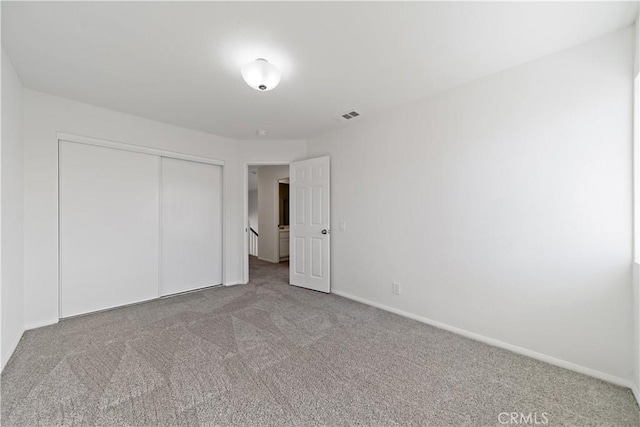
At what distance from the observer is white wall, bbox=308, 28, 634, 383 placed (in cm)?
187

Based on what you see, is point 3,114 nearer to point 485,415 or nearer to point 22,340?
point 22,340

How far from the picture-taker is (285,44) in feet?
6.35

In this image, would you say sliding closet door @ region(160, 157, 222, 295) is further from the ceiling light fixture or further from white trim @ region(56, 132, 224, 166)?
the ceiling light fixture

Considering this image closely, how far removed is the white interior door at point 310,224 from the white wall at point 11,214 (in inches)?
120

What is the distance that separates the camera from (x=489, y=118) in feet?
7.95

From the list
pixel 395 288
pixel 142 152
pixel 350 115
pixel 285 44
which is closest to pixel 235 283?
pixel 142 152

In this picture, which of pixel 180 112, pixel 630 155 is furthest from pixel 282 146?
pixel 630 155

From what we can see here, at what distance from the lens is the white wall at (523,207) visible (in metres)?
1.87

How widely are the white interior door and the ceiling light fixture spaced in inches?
74.0

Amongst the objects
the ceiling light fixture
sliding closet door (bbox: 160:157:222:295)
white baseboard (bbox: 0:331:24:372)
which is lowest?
white baseboard (bbox: 0:331:24:372)

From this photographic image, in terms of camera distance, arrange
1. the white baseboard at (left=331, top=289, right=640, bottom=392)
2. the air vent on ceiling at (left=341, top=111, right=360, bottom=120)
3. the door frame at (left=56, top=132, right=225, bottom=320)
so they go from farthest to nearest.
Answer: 1. the air vent on ceiling at (left=341, top=111, right=360, bottom=120)
2. the door frame at (left=56, top=132, right=225, bottom=320)
3. the white baseboard at (left=331, top=289, right=640, bottom=392)

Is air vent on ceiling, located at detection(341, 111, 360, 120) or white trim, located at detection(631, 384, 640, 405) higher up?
air vent on ceiling, located at detection(341, 111, 360, 120)

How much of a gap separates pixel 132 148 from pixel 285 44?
102 inches

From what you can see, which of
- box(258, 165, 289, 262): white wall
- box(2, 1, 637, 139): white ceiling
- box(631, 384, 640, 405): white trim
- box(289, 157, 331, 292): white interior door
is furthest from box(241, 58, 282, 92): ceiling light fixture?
box(258, 165, 289, 262): white wall
